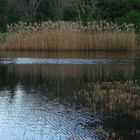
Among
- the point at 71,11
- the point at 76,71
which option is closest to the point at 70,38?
the point at 76,71

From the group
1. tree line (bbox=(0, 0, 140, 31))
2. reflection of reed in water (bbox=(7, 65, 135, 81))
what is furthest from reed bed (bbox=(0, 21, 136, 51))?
reflection of reed in water (bbox=(7, 65, 135, 81))

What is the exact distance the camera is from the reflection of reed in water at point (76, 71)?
16.6 metres

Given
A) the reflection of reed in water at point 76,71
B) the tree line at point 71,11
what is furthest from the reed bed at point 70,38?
the reflection of reed in water at point 76,71

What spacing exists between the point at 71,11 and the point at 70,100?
35446mm

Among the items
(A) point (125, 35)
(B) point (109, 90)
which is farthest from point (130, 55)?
(B) point (109, 90)

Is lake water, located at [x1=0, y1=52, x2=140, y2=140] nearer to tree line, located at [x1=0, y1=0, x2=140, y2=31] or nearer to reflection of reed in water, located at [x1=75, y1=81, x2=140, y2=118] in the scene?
reflection of reed in water, located at [x1=75, y1=81, x2=140, y2=118]

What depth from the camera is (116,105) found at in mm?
11148

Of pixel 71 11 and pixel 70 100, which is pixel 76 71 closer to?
pixel 70 100

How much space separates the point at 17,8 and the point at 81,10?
8.70 meters

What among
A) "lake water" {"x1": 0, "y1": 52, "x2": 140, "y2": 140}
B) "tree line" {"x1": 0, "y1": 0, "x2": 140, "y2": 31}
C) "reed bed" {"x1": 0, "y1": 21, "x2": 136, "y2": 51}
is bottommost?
"lake water" {"x1": 0, "y1": 52, "x2": 140, "y2": 140}

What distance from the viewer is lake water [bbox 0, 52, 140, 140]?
8992 millimetres

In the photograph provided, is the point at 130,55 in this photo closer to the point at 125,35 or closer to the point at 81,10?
the point at 125,35

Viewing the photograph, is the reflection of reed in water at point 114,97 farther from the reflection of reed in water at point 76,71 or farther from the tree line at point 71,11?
the tree line at point 71,11

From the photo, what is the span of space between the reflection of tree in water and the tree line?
59.4ft
